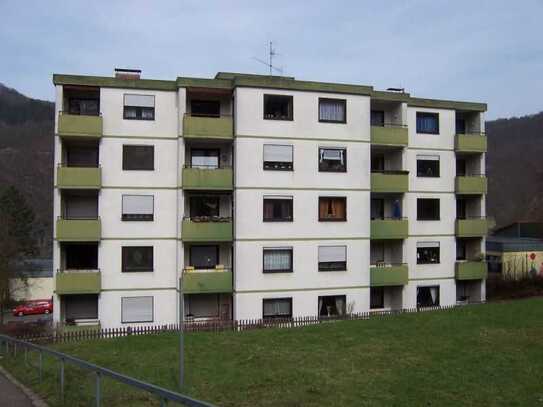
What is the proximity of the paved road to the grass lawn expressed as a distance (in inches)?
17.2

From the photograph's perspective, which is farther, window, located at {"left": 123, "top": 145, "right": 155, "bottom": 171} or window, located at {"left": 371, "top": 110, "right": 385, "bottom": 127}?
window, located at {"left": 371, "top": 110, "right": 385, "bottom": 127}

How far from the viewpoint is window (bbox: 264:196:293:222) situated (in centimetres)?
2727

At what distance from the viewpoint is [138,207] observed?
27109mm

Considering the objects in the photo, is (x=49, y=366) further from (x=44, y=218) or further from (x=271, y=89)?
(x=44, y=218)

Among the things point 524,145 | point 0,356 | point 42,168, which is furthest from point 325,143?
point 42,168

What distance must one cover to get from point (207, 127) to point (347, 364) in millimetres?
15334

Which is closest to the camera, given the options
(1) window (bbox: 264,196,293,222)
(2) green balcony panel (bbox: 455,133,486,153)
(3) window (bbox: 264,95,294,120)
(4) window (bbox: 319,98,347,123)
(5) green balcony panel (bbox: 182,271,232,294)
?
(5) green balcony panel (bbox: 182,271,232,294)

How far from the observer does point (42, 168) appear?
11631cm

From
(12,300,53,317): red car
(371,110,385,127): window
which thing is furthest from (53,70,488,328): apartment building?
(12,300,53,317): red car

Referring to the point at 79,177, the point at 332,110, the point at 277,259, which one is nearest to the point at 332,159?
the point at 332,110

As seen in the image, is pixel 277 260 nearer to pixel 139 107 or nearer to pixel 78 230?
pixel 78 230

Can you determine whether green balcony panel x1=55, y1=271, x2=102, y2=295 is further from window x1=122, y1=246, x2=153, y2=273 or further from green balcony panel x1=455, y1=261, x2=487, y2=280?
green balcony panel x1=455, y1=261, x2=487, y2=280

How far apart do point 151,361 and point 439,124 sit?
23639 mm

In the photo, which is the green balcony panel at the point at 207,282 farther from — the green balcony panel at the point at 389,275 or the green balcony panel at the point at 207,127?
the green balcony panel at the point at 389,275
